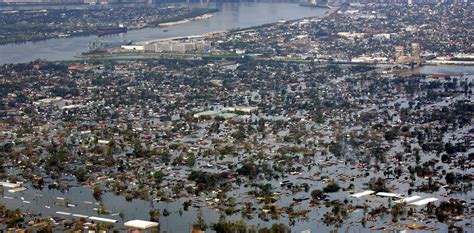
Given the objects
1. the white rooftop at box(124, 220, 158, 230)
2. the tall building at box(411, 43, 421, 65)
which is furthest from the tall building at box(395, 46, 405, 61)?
the white rooftop at box(124, 220, 158, 230)

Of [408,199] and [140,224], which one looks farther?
[408,199]

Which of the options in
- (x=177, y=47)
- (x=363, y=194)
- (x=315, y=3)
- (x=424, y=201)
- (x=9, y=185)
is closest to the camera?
(x=424, y=201)

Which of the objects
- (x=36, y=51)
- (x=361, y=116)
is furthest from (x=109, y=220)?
(x=36, y=51)

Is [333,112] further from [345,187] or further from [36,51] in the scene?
[36,51]

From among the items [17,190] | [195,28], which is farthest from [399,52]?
[17,190]

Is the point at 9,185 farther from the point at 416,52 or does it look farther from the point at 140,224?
the point at 416,52

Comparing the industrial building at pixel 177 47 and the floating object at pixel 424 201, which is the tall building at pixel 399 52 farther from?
the floating object at pixel 424 201
